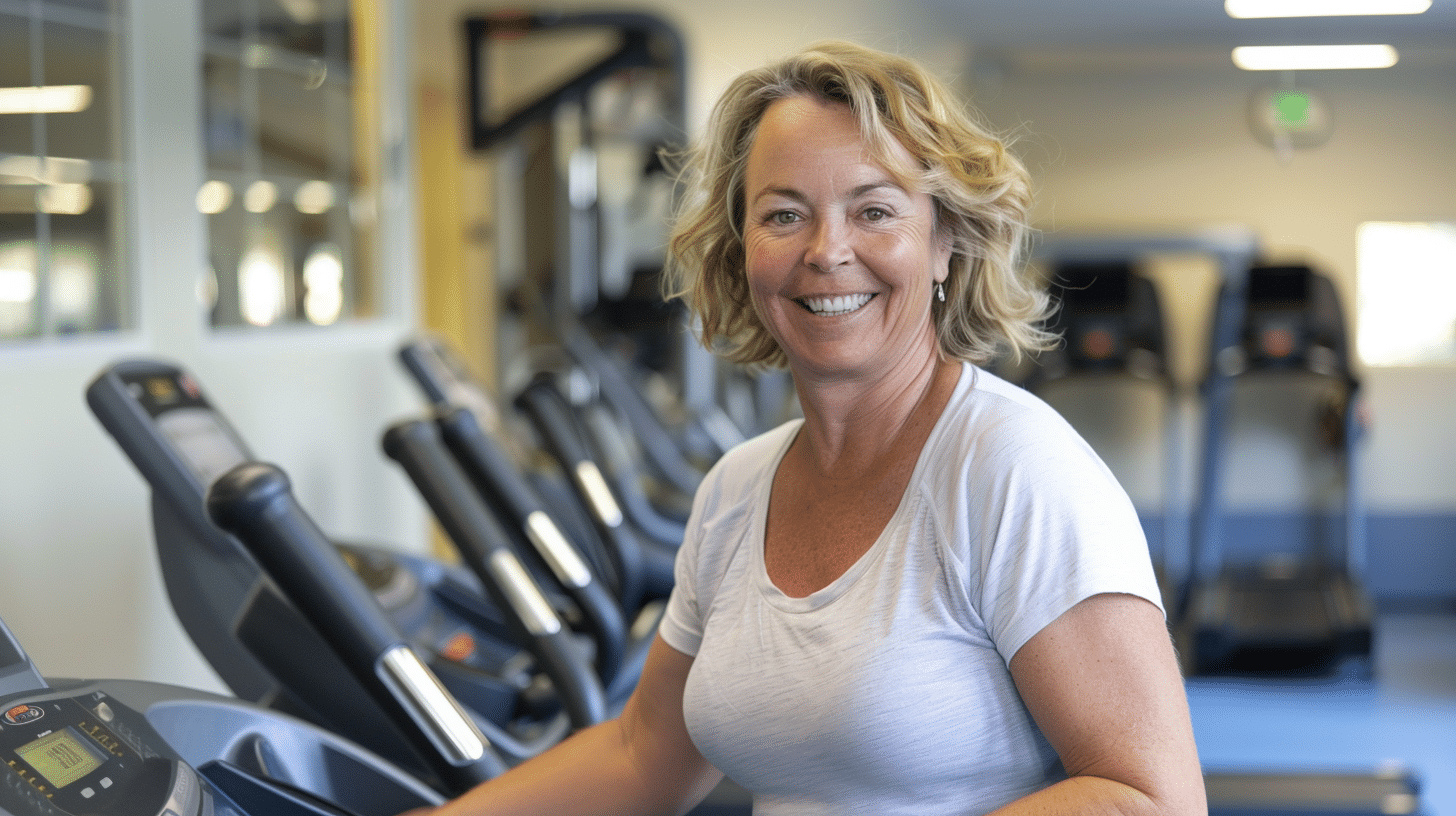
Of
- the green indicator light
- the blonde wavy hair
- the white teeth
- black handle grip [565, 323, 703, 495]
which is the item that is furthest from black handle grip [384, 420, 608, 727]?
the green indicator light

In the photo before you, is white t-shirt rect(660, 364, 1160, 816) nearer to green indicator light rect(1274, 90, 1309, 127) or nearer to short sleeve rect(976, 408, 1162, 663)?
short sleeve rect(976, 408, 1162, 663)

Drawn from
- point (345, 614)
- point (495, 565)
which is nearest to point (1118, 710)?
point (345, 614)

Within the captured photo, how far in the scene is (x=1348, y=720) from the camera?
4.23 metres

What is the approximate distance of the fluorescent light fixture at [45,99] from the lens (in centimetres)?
Answer: 225

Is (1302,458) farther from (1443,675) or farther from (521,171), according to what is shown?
(521,171)

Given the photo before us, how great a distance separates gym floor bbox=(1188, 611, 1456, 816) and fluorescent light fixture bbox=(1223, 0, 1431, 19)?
7.27ft

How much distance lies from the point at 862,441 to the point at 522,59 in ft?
17.8

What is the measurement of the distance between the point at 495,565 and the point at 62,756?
3.91 feet

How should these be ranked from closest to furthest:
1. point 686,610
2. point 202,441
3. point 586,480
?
point 686,610 → point 202,441 → point 586,480

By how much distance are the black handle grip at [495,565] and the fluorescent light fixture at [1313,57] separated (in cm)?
409

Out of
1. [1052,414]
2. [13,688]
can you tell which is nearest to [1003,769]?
[1052,414]

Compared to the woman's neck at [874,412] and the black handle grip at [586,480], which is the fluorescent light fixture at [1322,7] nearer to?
the black handle grip at [586,480]

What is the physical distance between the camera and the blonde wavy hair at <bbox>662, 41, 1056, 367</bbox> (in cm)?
115

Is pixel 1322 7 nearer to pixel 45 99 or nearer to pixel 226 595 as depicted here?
pixel 45 99
